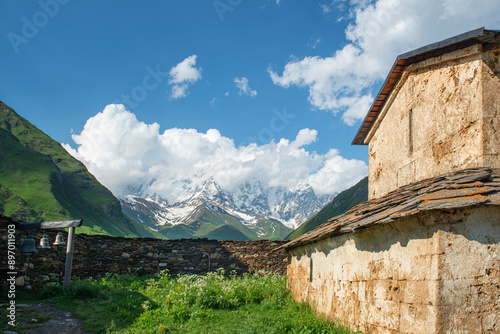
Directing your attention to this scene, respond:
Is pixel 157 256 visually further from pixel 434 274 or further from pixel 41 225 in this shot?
pixel 434 274

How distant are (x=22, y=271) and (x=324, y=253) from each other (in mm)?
8351

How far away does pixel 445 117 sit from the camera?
23.4 ft

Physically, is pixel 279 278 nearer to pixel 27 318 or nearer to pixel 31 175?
pixel 27 318

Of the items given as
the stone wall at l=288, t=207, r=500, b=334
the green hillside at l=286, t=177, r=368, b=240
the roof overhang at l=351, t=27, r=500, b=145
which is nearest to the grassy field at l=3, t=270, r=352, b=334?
the stone wall at l=288, t=207, r=500, b=334

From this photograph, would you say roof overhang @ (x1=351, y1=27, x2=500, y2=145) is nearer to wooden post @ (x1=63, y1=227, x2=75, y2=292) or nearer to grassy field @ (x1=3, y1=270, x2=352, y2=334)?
grassy field @ (x1=3, y1=270, x2=352, y2=334)

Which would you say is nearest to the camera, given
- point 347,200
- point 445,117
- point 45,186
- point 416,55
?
point 445,117

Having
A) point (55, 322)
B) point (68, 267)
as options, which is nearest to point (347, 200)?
point (68, 267)

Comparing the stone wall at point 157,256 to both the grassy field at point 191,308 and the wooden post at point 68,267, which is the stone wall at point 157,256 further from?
the grassy field at point 191,308

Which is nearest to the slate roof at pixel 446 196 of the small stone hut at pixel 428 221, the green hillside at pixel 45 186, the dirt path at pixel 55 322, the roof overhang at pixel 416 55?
the small stone hut at pixel 428 221

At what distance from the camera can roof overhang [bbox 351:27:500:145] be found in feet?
20.9

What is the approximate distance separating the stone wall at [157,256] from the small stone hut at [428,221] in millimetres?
4651

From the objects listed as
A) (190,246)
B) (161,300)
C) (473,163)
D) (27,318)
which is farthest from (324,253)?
(190,246)

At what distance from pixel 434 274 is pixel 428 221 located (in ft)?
2.19

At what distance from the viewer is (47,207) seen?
84.6 metres
